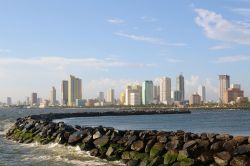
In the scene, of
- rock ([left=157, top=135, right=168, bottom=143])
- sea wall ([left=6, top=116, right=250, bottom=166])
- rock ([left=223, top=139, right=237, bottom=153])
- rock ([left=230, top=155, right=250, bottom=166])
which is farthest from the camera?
rock ([left=157, top=135, right=168, bottom=143])

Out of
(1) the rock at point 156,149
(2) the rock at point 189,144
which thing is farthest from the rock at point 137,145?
(2) the rock at point 189,144

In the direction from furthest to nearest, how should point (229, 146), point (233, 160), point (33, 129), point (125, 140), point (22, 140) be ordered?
point (33, 129)
point (22, 140)
point (125, 140)
point (229, 146)
point (233, 160)

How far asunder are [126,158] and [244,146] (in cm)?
576

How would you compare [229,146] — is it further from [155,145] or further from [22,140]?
[22,140]

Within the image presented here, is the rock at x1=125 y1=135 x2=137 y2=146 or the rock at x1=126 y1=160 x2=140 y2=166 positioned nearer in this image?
the rock at x1=126 y1=160 x2=140 y2=166

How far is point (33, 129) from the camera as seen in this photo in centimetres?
3591

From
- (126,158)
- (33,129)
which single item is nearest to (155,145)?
(126,158)

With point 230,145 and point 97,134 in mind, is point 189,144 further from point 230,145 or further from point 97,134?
point 97,134

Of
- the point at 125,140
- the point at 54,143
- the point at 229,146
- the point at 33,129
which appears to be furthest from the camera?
the point at 33,129

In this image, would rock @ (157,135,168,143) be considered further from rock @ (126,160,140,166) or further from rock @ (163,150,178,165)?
rock @ (126,160,140,166)

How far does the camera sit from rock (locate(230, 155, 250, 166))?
54.5ft

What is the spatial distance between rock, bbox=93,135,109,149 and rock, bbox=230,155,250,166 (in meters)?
8.49

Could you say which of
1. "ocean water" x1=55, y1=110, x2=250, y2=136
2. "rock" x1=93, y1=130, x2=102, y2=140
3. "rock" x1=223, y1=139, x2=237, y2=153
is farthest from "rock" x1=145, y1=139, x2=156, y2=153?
"ocean water" x1=55, y1=110, x2=250, y2=136

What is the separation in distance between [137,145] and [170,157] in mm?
3085
